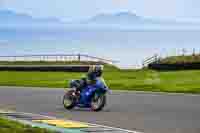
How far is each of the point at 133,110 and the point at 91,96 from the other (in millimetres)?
1256

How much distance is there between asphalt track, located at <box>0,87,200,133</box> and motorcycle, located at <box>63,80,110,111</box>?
0.70 feet

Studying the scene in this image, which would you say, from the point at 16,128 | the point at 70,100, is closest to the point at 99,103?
the point at 70,100

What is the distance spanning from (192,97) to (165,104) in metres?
3.05

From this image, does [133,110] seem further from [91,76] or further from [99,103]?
[91,76]

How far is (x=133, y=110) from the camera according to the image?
2116 centimetres

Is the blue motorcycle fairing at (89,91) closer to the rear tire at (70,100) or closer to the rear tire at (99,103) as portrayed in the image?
the rear tire at (99,103)

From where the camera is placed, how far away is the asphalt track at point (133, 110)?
55.9 feet

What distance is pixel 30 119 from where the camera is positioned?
17781 millimetres

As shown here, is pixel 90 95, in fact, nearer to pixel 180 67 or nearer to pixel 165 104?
pixel 165 104

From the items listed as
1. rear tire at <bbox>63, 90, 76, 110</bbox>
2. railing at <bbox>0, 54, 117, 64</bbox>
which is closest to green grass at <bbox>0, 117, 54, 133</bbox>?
rear tire at <bbox>63, 90, 76, 110</bbox>

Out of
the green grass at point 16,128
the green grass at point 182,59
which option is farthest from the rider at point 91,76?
the green grass at point 182,59

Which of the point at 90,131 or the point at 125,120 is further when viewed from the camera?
A: the point at 125,120

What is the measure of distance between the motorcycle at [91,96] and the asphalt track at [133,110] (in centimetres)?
21

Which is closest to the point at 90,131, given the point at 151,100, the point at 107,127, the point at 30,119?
the point at 107,127
